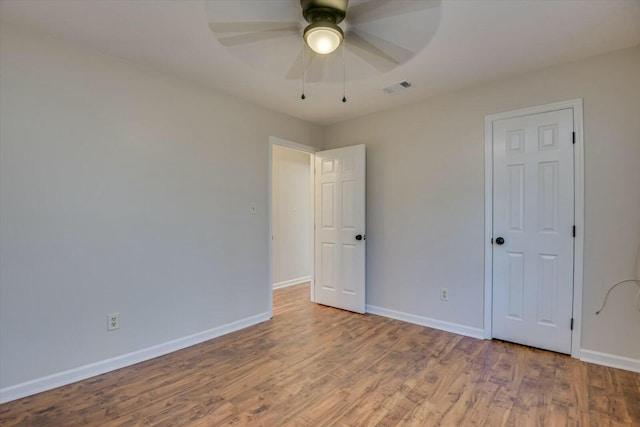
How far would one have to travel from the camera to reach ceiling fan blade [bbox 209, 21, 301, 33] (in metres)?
1.81

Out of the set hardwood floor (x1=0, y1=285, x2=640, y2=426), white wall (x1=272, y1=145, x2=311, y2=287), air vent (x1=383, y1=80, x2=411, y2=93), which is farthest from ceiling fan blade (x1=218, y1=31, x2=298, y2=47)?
white wall (x1=272, y1=145, x2=311, y2=287)

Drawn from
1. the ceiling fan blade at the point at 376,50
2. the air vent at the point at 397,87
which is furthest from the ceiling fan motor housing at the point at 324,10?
the air vent at the point at 397,87

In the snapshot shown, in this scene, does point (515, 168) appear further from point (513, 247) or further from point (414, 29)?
point (414, 29)

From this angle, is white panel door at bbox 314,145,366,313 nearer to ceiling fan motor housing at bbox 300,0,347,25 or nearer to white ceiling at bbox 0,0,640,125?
white ceiling at bbox 0,0,640,125

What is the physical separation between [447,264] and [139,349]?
2.87 m

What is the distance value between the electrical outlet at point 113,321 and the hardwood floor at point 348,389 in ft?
1.08

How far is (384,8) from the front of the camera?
5.49ft

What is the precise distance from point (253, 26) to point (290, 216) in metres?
3.72

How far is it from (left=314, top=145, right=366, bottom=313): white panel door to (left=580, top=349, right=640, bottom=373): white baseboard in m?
2.01

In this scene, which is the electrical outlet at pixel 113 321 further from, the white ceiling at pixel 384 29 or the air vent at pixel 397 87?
the air vent at pixel 397 87

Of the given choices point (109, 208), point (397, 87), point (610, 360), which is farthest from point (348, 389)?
point (397, 87)

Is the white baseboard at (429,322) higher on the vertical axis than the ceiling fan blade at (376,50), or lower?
lower

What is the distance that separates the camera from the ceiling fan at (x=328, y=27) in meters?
1.66

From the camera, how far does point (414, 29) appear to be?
1.85m
